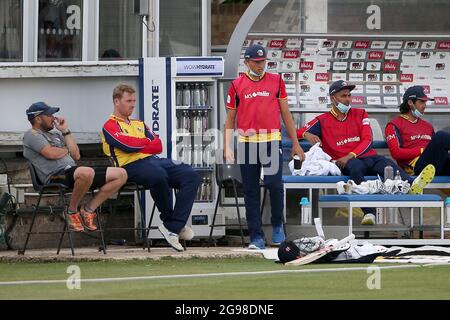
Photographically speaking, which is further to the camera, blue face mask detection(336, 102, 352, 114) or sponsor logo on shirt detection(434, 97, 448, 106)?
sponsor logo on shirt detection(434, 97, 448, 106)

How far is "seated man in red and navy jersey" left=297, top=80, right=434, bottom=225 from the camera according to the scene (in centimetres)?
1586

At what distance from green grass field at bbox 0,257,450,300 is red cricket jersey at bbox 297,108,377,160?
3546 millimetres

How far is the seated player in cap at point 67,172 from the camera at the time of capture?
46.0 feet

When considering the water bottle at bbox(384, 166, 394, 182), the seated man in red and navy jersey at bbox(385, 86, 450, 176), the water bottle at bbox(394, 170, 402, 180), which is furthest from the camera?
the seated man in red and navy jersey at bbox(385, 86, 450, 176)

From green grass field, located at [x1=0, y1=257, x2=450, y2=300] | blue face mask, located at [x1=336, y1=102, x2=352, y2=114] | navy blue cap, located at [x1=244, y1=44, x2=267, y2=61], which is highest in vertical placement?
navy blue cap, located at [x1=244, y1=44, x2=267, y2=61]

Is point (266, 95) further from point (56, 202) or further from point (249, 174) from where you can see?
point (56, 202)

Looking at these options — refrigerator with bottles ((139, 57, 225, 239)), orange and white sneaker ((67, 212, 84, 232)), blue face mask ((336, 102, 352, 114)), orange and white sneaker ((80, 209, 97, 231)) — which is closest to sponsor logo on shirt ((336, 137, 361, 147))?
blue face mask ((336, 102, 352, 114))

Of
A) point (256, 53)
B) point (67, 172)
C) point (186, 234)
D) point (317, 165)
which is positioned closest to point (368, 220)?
point (317, 165)

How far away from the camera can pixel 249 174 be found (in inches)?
580

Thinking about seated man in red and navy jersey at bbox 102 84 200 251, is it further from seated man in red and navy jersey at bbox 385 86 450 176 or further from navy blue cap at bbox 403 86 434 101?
navy blue cap at bbox 403 86 434 101

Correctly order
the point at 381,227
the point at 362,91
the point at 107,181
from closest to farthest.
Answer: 1. the point at 107,181
2. the point at 381,227
3. the point at 362,91

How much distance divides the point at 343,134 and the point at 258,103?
68.3 inches

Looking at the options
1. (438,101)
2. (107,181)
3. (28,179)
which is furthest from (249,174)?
(438,101)

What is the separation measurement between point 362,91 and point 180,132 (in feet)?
9.41
